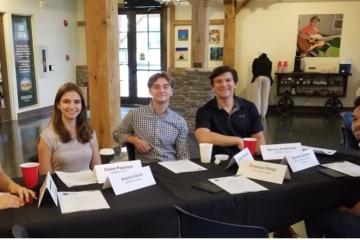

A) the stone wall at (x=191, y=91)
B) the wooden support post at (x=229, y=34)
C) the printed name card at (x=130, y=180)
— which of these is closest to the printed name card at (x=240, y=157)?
the printed name card at (x=130, y=180)

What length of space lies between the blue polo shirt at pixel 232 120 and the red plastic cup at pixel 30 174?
1246mm

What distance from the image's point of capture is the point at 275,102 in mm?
8250

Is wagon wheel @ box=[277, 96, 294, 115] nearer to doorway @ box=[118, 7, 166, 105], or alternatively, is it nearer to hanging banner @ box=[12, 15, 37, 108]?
doorway @ box=[118, 7, 166, 105]

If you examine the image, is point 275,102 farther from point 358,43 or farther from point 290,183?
point 290,183

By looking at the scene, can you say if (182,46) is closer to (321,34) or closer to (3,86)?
(321,34)

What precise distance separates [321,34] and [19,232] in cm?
780

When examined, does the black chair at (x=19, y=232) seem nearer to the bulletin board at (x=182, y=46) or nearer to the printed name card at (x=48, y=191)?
the printed name card at (x=48, y=191)

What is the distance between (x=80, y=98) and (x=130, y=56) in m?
6.82

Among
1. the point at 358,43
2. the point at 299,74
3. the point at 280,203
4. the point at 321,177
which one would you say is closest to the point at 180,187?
the point at 280,203

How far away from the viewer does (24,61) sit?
23.5 feet

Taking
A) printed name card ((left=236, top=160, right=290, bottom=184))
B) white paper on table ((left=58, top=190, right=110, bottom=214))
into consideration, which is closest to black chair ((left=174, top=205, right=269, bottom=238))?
white paper on table ((left=58, top=190, right=110, bottom=214))

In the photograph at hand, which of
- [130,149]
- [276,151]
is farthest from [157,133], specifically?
[276,151]

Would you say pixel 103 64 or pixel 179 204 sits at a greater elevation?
pixel 103 64

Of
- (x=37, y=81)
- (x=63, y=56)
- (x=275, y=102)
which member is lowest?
(x=275, y=102)
